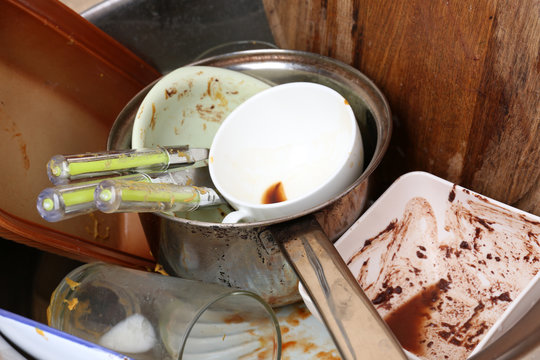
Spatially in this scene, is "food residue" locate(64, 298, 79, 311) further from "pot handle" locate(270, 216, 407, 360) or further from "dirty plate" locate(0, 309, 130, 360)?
"pot handle" locate(270, 216, 407, 360)

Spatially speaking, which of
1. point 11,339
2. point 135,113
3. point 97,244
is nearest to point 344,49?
point 135,113

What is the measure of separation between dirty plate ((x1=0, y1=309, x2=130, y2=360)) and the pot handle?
0.17 meters

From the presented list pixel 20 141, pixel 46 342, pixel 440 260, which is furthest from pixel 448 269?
pixel 20 141

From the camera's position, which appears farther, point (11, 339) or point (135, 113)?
point (135, 113)

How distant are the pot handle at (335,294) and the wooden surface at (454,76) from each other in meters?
0.21

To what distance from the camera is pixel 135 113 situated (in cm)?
70

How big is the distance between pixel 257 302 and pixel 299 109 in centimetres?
26

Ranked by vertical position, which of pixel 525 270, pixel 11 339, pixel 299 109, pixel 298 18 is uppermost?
pixel 298 18

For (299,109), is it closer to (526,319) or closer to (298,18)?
(298,18)

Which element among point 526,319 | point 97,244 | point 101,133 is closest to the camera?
point 526,319

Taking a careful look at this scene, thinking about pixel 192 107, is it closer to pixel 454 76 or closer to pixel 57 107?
pixel 57 107

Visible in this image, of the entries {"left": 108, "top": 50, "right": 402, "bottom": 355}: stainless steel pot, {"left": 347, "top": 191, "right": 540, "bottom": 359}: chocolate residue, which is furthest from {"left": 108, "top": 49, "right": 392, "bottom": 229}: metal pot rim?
{"left": 347, "top": 191, "right": 540, "bottom": 359}: chocolate residue

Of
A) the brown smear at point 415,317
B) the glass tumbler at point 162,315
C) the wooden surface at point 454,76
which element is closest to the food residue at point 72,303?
the glass tumbler at point 162,315

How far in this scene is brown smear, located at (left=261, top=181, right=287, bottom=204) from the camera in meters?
0.67
